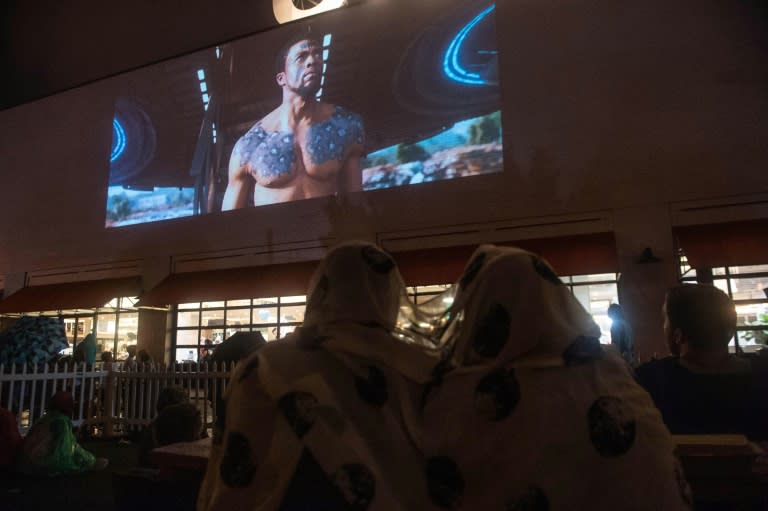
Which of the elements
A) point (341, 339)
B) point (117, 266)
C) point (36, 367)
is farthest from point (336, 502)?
point (117, 266)

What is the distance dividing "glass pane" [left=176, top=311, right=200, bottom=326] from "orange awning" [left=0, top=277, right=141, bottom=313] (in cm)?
93

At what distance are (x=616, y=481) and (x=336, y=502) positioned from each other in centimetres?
62

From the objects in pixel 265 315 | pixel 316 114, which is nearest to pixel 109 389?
pixel 265 315

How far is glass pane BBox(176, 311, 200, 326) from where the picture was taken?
1100cm

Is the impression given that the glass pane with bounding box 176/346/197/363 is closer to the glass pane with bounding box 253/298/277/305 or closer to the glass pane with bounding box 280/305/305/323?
the glass pane with bounding box 253/298/277/305

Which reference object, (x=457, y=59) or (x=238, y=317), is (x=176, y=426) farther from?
(x=238, y=317)

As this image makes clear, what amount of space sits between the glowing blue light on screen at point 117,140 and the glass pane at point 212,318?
14.0 ft

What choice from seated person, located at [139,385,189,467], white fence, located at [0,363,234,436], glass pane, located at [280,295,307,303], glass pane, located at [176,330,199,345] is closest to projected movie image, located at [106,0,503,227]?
glass pane, located at [280,295,307,303]

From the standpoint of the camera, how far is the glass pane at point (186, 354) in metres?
10.9

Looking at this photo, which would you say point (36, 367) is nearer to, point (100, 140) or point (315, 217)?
point (315, 217)

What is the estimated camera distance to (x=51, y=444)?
475cm

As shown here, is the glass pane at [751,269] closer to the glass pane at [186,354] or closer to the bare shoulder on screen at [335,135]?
the bare shoulder on screen at [335,135]

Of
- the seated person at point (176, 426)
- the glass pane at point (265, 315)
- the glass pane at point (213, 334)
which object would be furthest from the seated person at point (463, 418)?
the glass pane at point (213, 334)

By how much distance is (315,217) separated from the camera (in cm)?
960
